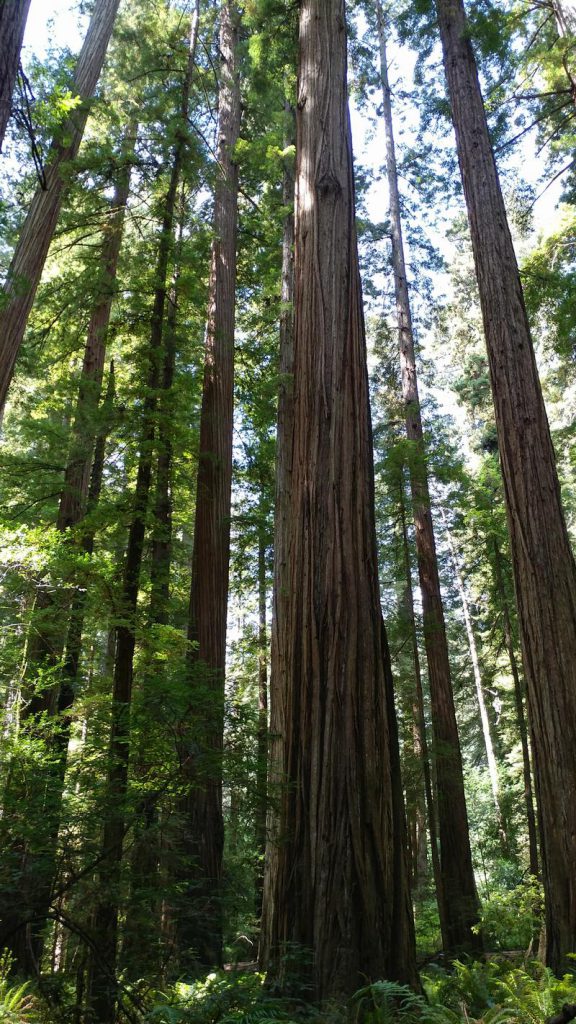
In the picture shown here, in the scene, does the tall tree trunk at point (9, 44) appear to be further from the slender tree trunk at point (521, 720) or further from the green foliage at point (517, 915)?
the slender tree trunk at point (521, 720)

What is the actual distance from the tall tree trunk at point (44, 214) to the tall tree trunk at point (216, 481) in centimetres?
217

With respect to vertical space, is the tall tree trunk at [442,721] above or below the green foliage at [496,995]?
above

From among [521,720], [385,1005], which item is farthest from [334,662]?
[521,720]

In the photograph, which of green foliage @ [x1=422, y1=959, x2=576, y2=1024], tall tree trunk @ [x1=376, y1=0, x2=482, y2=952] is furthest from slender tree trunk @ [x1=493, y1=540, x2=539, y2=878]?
green foliage @ [x1=422, y1=959, x2=576, y2=1024]

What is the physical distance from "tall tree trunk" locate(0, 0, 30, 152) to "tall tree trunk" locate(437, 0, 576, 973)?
4603 mm

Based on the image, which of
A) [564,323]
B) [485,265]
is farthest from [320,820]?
[564,323]

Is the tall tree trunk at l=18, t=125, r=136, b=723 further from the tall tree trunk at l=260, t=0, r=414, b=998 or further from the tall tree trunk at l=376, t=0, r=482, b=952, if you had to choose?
the tall tree trunk at l=376, t=0, r=482, b=952

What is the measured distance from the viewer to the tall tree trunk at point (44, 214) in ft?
22.6

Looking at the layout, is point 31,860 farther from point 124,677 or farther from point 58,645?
point 58,645

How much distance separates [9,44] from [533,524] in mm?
5279

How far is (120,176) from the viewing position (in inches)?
329

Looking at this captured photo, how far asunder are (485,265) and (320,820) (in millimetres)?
5722

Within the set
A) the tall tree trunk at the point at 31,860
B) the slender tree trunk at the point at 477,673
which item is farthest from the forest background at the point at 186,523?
the slender tree trunk at the point at 477,673

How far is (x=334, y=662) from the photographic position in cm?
368
